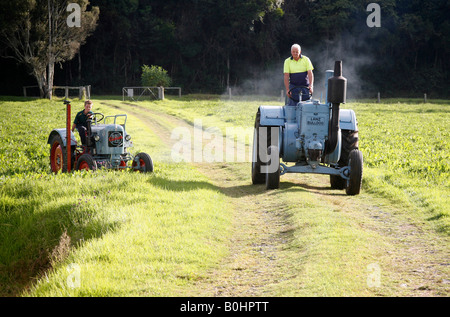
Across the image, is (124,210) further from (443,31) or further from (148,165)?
(443,31)

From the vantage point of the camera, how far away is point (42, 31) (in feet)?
145

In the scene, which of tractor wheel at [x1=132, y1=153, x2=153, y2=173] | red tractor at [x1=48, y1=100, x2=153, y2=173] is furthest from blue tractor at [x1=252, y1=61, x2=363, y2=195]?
red tractor at [x1=48, y1=100, x2=153, y2=173]

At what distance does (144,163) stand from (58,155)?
256 centimetres

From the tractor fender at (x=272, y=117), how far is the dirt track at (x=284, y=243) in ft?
4.59

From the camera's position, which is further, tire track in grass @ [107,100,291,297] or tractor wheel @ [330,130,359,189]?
tractor wheel @ [330,130,359,189]

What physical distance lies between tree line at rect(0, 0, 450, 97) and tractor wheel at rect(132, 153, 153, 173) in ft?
154

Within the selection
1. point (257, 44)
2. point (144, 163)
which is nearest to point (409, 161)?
point (144, 163)

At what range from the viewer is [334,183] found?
11625mm

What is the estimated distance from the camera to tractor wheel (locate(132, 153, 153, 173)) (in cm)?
1199

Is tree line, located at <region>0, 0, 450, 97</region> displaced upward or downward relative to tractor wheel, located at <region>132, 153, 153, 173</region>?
upward

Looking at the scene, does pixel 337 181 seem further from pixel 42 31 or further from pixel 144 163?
pixel 42 31

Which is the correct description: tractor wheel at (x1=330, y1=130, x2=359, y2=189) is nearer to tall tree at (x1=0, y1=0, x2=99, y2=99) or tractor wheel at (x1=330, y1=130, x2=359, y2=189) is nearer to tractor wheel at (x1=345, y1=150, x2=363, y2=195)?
tractor wheel at (x1=345, y1=150, x2=363, y2=195)

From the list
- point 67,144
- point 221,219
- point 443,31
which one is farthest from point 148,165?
point 443,31

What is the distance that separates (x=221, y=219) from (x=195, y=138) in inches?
478
